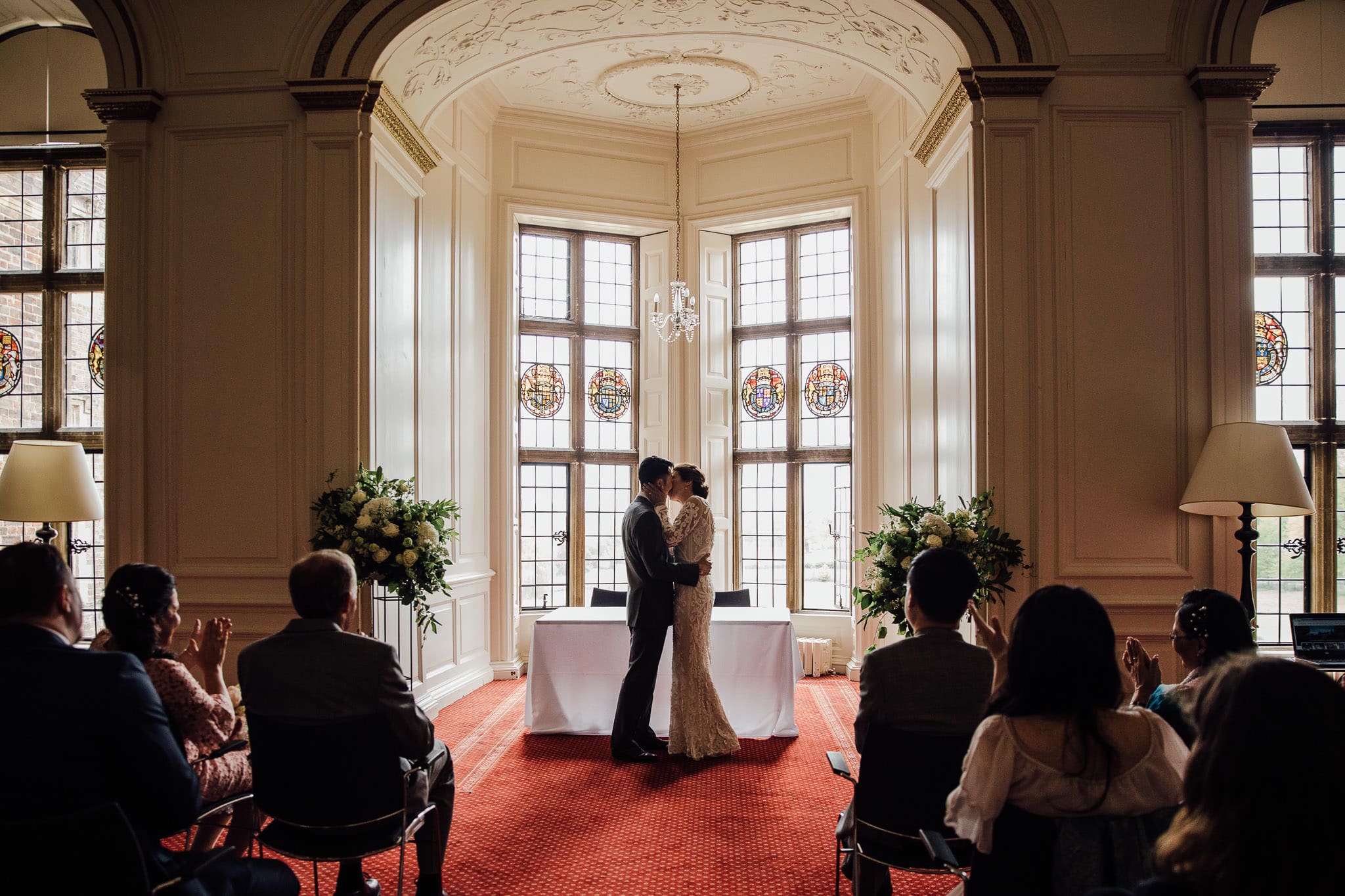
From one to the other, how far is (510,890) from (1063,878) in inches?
87.2

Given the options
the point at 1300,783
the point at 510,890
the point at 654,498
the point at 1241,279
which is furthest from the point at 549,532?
the point at 1300,783

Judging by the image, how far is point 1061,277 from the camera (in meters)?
4.85

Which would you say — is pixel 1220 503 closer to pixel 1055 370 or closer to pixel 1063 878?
pixel 1055 370

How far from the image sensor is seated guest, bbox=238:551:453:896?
8.38 feet

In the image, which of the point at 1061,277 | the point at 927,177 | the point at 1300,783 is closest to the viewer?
the point at 1300,783

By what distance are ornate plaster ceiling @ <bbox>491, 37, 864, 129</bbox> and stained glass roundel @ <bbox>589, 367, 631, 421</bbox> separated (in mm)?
2288

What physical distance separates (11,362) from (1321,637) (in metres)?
8.65

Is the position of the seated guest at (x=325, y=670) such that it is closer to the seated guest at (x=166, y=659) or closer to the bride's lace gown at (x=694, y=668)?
the seated guest at (x=166, y=659)

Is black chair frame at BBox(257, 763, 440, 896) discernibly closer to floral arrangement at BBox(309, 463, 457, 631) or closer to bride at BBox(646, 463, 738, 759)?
floral arrangement at BBox(309, 463, 457, 631)

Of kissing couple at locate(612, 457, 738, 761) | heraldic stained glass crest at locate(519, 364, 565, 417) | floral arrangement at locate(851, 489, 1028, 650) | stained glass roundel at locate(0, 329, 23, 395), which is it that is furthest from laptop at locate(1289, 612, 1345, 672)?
stained glass roundel at locate(0, 329, 23, 395)

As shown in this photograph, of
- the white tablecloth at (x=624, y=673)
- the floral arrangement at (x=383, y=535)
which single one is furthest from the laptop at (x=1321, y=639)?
the floral arrangement at (x=383, y=535)

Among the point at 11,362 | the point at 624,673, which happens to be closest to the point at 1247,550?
the point at 624,673

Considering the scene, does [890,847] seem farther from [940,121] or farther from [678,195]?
[678,195]

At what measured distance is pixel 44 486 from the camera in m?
4.57
